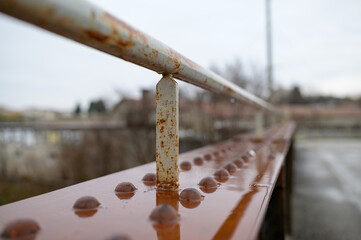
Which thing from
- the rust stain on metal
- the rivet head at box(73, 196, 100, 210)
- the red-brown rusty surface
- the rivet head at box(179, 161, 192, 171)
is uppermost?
the rust stain on metal

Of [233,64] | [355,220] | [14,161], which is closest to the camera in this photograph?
[355,220]

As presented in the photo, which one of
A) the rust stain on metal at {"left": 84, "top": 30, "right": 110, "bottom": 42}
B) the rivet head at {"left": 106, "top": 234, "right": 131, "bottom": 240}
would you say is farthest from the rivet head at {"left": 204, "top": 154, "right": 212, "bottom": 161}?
the rust stain on metal at {"left": 84, "top": 30, "right": 110, "bottom": 42}

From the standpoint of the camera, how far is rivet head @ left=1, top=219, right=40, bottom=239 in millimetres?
692

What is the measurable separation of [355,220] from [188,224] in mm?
4264

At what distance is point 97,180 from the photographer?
1211 millimetres

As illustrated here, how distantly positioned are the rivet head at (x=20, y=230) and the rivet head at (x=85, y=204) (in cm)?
17

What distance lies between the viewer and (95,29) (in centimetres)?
62

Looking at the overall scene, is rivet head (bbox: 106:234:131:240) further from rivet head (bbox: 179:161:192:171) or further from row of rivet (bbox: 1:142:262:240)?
rivet head (bbox: 179:161:192:171)

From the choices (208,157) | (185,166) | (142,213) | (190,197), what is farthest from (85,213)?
(208,157)

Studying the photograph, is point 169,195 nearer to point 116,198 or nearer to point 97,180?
point 116,198

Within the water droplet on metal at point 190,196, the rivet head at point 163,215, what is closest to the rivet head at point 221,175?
the water droplet on metal at point 190,196

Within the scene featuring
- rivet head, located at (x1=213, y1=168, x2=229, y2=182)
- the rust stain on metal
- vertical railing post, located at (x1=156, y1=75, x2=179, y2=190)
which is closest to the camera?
the rust stain on metal

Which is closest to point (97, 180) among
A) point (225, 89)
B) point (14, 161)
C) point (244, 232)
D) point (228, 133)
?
point (244, 232)

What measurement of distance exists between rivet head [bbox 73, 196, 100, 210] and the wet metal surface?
11.8ft
